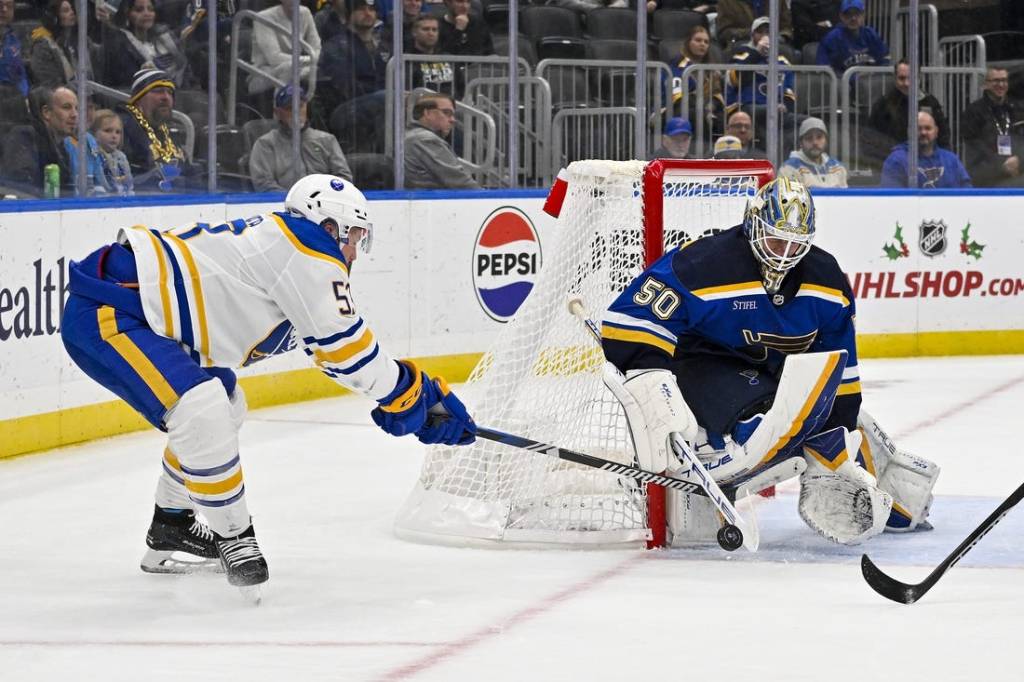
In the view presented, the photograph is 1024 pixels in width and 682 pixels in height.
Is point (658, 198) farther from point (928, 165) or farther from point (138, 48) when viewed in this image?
point (928, 165)

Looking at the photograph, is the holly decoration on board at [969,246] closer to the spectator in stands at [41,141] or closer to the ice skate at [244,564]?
the spectator in stands at [41,141]

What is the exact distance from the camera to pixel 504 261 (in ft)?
26.8

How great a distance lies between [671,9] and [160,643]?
634cm

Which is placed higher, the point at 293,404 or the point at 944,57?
the point at 944,57

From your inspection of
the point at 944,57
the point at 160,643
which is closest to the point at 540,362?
the point at 160,643

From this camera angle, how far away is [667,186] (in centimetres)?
511

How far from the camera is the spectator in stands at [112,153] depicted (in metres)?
6.54

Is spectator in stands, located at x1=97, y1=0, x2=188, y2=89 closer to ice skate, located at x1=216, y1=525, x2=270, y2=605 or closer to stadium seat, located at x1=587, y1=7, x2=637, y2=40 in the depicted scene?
stadium seat, located at x1=587, y1=7, x2=637, y2=40

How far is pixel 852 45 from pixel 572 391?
5.17 m

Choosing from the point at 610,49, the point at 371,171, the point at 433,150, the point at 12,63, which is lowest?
the point at 371,171

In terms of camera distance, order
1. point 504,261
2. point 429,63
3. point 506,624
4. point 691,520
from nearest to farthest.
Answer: point 506,624 → point 691,520 → point 504,261 → point 429,63

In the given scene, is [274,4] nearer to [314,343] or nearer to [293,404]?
[293,404]

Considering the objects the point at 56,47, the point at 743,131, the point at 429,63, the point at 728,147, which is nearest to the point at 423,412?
the point at 56,47

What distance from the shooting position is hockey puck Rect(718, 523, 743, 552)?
4.26m
